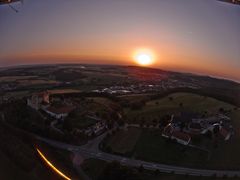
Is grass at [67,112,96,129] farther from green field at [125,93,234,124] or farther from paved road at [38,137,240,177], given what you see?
green field at [125,93,234,124]

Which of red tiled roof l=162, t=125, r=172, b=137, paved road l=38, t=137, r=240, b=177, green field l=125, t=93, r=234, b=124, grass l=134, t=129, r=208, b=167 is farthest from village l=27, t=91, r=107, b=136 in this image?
red tiled roof l=162, t=125, r=172, b=137

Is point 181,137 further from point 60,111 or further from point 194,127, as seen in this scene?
point 60,111

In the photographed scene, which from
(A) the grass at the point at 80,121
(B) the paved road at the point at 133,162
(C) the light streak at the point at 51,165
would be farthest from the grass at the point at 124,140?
(C) the light streak at the point at 51,165

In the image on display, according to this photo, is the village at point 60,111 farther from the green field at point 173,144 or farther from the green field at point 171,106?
the green field at point 171,106

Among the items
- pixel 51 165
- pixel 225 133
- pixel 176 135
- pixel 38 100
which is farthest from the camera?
pixel 225 133

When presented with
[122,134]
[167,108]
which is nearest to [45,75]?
[122,134]

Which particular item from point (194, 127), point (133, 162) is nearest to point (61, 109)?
point (133, 162)
